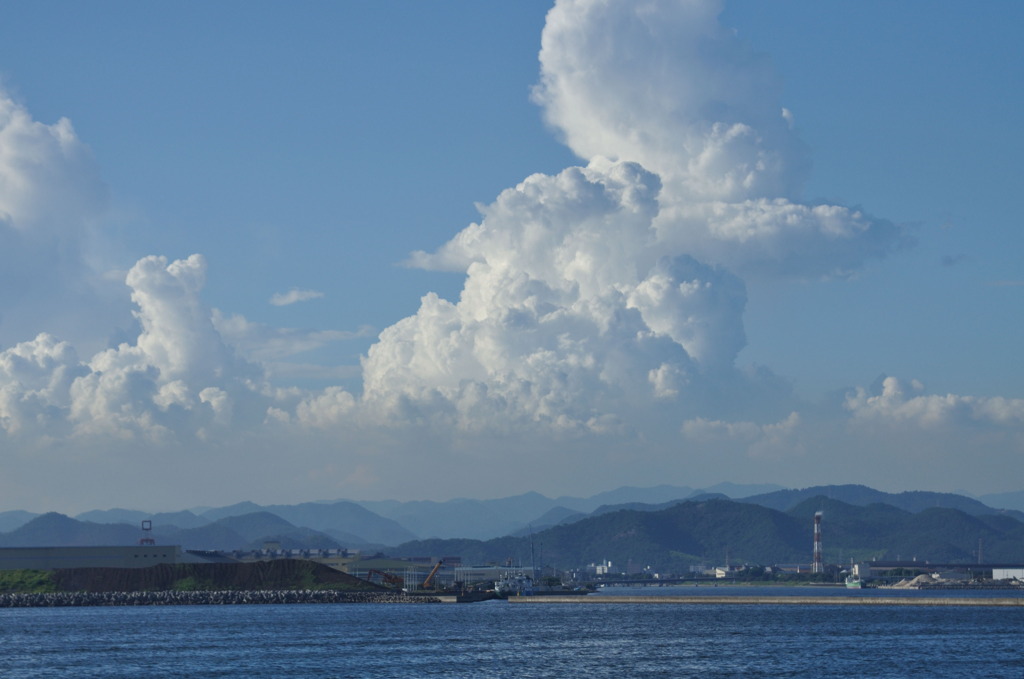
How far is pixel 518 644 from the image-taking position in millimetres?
116750

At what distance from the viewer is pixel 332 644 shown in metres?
116

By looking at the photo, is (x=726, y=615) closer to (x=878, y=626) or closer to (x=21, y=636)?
(x=878, y=626)

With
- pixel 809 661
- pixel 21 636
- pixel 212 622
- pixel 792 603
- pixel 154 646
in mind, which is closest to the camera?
pixel 809 661

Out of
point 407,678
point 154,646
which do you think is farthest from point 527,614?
point 407,678

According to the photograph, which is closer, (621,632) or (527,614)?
(621,632)

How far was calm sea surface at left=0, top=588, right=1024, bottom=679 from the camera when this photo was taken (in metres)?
94.4

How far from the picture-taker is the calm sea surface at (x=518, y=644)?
9438cm

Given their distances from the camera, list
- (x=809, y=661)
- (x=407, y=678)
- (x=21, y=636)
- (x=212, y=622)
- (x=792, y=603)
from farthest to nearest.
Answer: (x=792, y=603) < (x=212, y=622) < (x=21, y=636) < (x=809, y=661) < (x=407, y=678)

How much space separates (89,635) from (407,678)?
5576 cm

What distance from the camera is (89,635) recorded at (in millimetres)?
130125

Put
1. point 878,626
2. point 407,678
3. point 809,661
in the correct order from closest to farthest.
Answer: point 407,678 → point 809,661 → point 878,626

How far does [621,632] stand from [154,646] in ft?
158

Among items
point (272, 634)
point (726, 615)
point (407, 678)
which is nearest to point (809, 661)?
point (407, 678)

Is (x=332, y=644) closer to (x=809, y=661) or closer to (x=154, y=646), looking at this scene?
(x=154, y=646)
